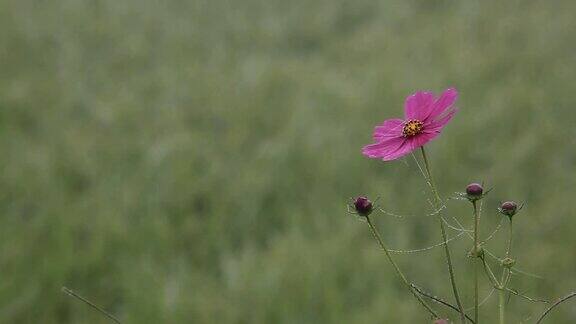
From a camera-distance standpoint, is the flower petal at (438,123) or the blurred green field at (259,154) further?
the blurred green field at (259,154)

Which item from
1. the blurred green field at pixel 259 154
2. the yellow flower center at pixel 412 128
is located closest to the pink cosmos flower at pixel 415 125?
the yellow flower center at pixel 412 128

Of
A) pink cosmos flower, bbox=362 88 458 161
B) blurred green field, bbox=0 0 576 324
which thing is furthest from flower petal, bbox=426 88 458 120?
blurred green field, bbox=0 0 576 324

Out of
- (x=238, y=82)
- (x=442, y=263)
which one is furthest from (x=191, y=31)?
(x=442, y=263)

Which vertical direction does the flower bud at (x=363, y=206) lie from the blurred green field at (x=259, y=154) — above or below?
below

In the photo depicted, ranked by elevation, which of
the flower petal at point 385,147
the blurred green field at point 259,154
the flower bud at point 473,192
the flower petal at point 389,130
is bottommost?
the flower bud at point 473,192

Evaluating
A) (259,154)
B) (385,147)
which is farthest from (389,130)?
(259,154)

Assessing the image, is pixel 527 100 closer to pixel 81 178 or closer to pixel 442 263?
pixel 442 263

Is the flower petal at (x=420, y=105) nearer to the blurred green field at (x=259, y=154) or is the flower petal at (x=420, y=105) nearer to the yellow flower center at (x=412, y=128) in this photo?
the yellow flower center at (x=412, y=128)
